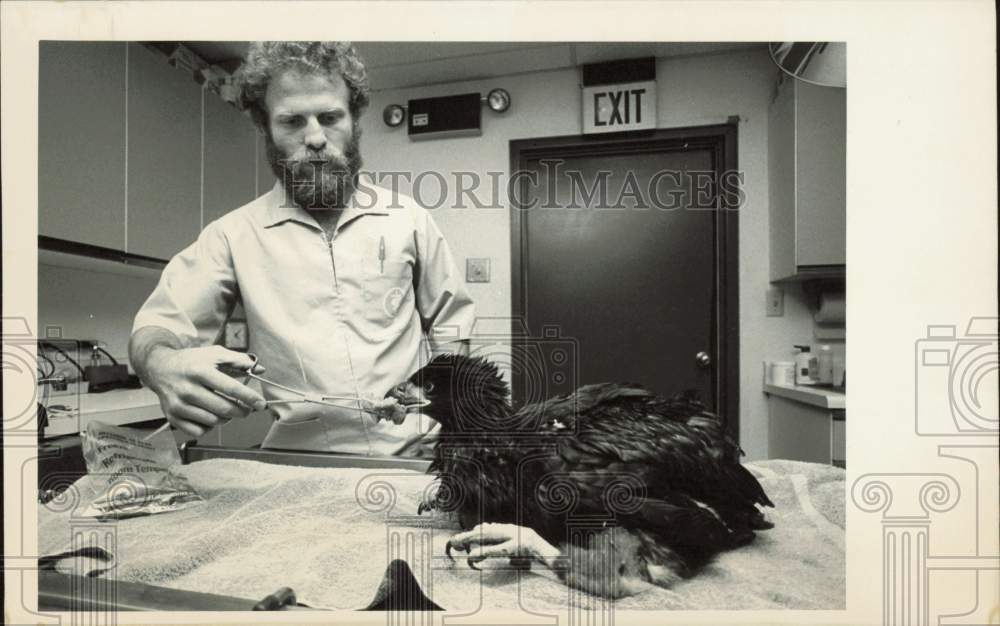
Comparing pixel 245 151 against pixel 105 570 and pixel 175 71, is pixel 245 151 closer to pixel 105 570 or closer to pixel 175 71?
pixel 175 71

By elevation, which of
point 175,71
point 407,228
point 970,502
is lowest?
point 970,502

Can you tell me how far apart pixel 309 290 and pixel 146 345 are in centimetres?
27

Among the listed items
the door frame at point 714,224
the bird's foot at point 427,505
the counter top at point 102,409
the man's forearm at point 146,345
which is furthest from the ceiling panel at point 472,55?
the bird's foot at point 427,505

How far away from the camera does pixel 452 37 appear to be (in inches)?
30.9

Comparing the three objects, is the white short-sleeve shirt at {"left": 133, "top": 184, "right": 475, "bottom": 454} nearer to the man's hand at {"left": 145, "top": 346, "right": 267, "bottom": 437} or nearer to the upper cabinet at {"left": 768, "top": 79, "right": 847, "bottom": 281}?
the man's hand at {"left": 145, "top": 346, "right": 267, "bottom": 437}

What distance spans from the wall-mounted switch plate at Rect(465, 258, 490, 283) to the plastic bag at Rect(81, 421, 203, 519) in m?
0.54

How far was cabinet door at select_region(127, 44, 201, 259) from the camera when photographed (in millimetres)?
797

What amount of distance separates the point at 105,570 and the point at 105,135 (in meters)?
0.67

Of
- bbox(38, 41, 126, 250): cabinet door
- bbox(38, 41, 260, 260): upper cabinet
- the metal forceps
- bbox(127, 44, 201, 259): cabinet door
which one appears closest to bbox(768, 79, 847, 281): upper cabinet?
the metal forceps

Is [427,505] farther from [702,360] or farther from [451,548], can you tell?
[702,360]

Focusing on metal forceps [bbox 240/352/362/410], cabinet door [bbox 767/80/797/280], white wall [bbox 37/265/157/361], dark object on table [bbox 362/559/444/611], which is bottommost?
dark object on table [bbox 362/559/444/611]

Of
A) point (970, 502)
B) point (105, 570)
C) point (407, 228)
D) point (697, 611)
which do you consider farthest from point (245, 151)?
point (970, 502)

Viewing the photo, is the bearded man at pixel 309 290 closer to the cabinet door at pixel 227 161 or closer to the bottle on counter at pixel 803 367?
the cabinet door at pixel 227 161

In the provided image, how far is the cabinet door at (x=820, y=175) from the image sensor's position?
2.50 ft
